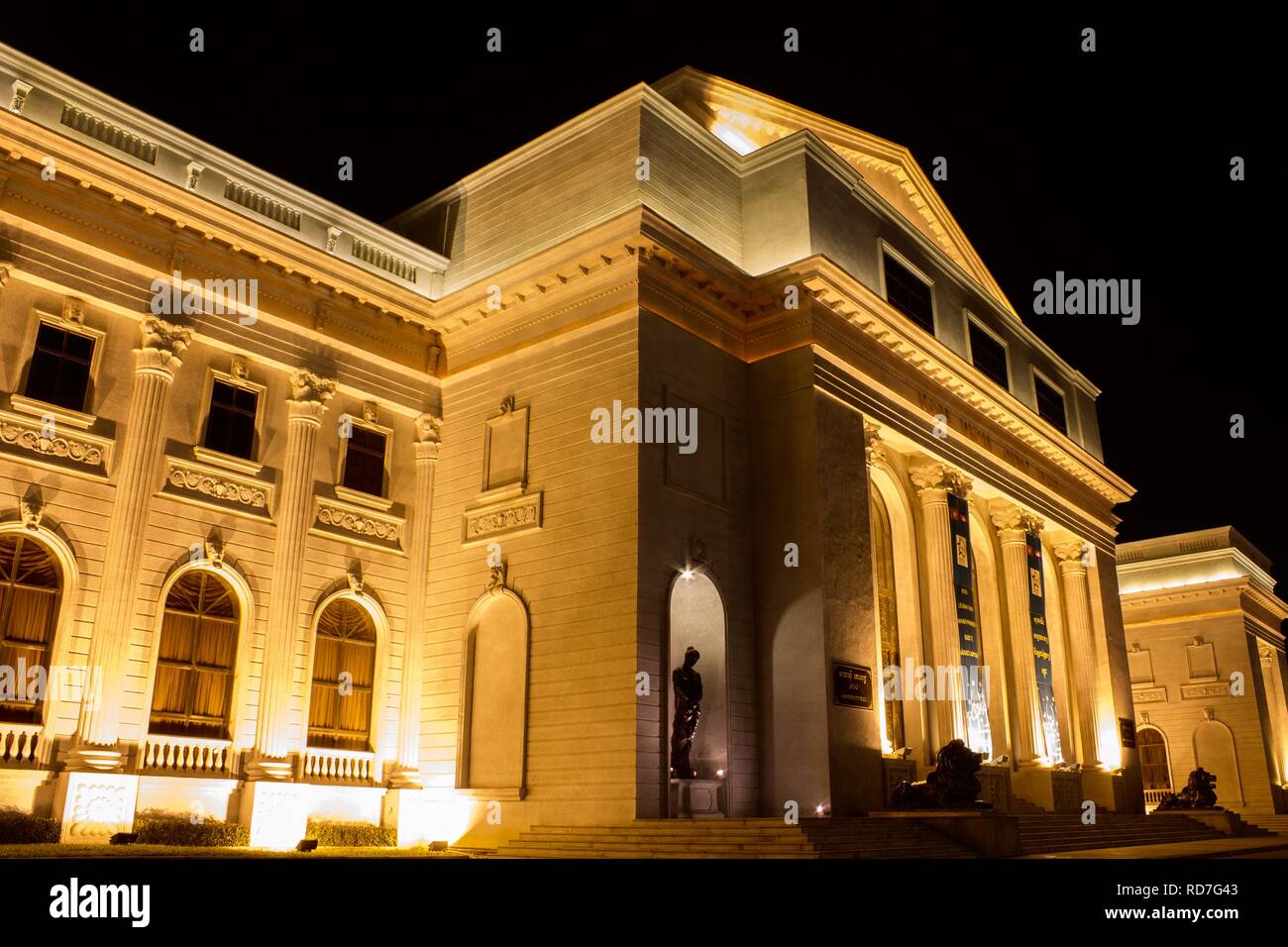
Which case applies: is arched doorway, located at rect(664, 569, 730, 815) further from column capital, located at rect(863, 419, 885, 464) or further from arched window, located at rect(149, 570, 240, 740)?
arched window, located at rect(149, 570, 240, 740)

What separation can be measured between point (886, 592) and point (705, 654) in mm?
7371

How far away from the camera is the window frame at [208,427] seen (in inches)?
783

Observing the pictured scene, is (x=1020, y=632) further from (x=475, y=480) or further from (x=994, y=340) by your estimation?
(x=475, y=480)

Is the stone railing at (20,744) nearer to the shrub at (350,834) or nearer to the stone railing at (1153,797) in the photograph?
the shrub at (350,834)

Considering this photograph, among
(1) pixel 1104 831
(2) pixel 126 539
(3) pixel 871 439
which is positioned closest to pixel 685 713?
(3) pixel 871 439

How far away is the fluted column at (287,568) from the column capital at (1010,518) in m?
18.7

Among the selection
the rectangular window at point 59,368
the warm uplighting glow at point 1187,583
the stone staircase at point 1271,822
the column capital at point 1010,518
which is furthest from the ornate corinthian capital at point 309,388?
the stone staircase at point 1271,822

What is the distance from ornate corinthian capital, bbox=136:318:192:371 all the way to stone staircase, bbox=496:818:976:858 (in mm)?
10500

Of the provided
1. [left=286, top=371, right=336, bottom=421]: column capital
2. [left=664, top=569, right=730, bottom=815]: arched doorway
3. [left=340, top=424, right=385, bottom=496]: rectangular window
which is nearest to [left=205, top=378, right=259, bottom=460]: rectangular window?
[left=286, top=371, right=336, bottom=421]: column capital

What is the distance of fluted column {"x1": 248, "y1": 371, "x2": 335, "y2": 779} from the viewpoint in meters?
19.4

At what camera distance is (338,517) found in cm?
2173

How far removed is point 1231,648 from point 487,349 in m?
36.5
